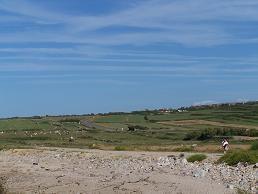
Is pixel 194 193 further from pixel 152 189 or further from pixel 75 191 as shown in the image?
pixel 75 191

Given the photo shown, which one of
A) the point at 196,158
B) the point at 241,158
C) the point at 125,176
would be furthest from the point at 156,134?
the point at 125,176

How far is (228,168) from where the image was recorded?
1524 inches

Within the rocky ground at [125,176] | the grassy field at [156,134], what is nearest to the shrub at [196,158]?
the rocky ground at [125,176]

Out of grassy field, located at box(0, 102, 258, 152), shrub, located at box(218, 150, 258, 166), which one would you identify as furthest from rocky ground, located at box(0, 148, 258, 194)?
grassy field, located at box(0, 102, 258, 152)

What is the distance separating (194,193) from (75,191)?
24.9 ft

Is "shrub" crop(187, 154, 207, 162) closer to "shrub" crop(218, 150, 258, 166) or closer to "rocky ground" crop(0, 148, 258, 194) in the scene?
"rocky ground" crop(0, 148, 258, 194)

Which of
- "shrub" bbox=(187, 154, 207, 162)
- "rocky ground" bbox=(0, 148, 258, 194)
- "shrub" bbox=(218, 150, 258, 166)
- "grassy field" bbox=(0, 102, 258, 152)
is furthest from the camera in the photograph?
"grassy field" bbox=(0, 102, 258, 152)

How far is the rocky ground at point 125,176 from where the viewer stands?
31812mm

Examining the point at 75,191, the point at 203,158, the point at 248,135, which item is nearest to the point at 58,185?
the point at 75,191

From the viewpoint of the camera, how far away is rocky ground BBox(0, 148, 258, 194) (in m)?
31.8

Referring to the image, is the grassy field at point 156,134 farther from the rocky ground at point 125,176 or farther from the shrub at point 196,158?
the shrub at point 196,158

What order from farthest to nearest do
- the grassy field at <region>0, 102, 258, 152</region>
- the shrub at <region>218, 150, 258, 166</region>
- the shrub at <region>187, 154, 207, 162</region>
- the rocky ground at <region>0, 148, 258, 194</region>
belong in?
the grassy field at <region>0, 102, 258, 152</region>
the shrub at <region>187, 154, 207, 162</region>
the shrub at <region>218, 150, 258, 166</region>
the rocky ground at <region>0, 148, 258, 194</region>

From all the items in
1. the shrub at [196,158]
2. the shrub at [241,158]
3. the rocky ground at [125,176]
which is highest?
the shrub at [241,158]

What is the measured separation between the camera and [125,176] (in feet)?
124
